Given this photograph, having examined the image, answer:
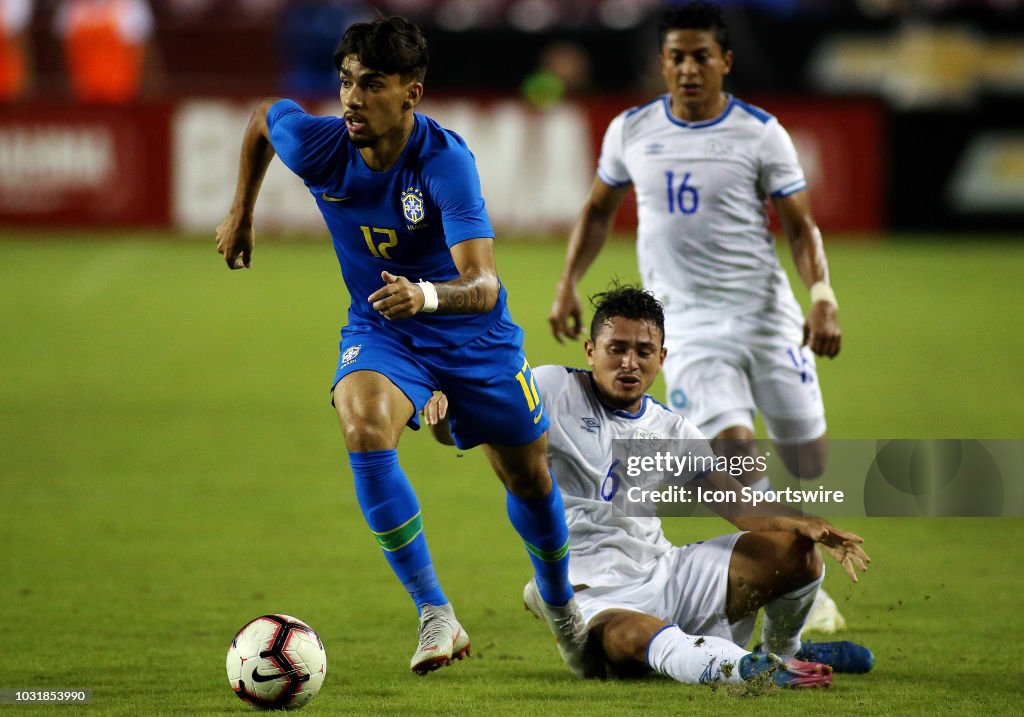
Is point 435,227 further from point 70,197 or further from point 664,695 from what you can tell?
point 70,197

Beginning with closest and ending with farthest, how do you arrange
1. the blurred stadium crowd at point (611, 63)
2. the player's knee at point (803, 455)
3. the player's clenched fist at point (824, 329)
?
the player's clenched fist at point (824, 329)
the player's knee at point (803, 455)
the blurred stadium crowd at point (611, 63)

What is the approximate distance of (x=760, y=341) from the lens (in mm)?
6703

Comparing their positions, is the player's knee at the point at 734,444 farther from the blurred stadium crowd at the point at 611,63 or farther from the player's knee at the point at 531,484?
the blurred stadium crowd at the point at 611,63

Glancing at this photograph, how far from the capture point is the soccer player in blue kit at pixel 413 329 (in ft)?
16.6

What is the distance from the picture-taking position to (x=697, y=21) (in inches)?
259

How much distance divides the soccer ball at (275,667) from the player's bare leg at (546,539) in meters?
0.83


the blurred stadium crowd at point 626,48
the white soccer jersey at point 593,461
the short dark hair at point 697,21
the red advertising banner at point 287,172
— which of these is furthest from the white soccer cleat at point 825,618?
the blurred stadium crowd at point 626,48

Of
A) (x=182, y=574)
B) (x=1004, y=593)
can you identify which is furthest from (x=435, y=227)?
(x=1004, y=593)

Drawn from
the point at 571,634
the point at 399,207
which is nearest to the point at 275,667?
the point at 571,634

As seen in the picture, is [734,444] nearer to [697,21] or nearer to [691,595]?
[691,595]

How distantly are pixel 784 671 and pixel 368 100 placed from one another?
2.24 meters

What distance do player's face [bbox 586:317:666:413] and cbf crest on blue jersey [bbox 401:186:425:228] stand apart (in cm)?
76

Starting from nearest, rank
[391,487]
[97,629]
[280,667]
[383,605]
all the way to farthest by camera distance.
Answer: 1. [280,667]
2. [391,487]
3. [97,629]
4. [383,605]

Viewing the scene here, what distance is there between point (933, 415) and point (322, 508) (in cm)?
428
